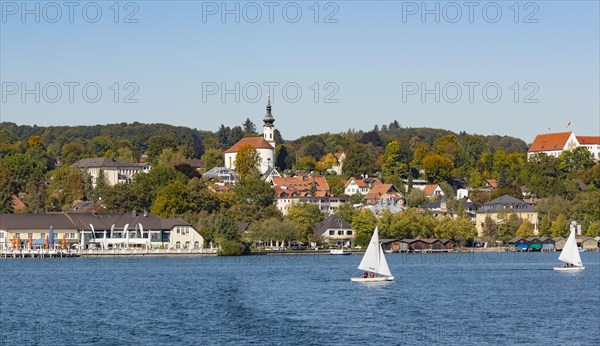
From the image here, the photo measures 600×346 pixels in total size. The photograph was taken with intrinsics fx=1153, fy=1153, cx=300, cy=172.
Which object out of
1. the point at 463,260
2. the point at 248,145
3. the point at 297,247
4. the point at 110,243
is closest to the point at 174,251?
the point at 110,243

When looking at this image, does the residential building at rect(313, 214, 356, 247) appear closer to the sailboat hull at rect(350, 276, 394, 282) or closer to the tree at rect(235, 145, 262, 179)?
the tree at rect(235, 145, 262, 179)

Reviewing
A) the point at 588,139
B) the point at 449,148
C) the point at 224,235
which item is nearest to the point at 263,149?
the point at 449,148

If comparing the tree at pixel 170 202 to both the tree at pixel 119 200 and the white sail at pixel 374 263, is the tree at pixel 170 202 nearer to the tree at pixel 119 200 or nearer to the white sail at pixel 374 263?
the tree at pixel 119 200

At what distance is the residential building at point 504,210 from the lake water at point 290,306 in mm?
48207

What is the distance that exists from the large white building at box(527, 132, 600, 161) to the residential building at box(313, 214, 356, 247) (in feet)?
234

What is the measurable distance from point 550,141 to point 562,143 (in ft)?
11.8

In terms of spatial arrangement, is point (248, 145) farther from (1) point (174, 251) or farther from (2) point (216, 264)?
(2) point (216, 264)

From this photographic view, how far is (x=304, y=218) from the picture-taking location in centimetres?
11250

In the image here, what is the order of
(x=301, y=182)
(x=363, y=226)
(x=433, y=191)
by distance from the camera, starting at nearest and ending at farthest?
1. (x=363, y=226)
2. (x=433, y=191)
3. (x=301, y=182)

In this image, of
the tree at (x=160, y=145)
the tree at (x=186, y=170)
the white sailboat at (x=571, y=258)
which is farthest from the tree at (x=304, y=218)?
the tree at (x=160, y=145)

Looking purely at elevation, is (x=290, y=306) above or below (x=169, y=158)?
below

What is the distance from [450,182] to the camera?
160250mm

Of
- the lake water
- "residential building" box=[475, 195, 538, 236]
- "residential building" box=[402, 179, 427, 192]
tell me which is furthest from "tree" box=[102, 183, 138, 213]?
"residential building" box=[402, 179, 427, 192]

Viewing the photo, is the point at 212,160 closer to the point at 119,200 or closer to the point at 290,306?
the point at 119,200
